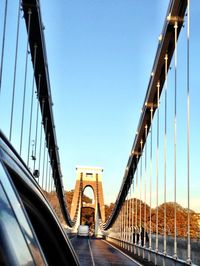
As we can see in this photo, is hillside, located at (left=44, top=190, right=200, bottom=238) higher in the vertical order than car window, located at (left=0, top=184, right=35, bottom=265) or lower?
higher

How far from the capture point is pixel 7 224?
114 cm

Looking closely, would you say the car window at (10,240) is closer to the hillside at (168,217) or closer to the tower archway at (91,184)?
the hillside at (168,217)

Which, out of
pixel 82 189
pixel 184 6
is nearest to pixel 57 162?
pixel 184 6

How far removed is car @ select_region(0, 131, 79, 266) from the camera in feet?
3.68

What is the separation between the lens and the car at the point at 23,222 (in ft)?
3.68

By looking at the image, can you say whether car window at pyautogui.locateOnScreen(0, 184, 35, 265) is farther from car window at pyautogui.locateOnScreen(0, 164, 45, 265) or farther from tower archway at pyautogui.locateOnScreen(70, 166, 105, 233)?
tower archway at pyautogui.locateOnScreen(70, 166, 105, 233)

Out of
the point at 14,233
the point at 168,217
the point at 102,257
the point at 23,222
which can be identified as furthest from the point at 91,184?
the point at 14,233

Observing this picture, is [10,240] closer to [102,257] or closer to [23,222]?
[23,222]

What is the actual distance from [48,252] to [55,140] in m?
A: 34.4

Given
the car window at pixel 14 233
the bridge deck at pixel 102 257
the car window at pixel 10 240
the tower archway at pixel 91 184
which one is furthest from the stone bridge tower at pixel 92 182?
the car window at pixel 10 240

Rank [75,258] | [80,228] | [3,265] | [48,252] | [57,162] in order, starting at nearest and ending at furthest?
1. [3,265]
2. [48,252]
3. [75,258]
4. [57,162]
5. [80,228]

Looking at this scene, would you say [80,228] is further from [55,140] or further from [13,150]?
[13,150]

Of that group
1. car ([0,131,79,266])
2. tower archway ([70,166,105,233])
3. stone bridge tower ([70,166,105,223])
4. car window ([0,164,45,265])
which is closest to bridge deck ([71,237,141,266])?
car ([0,131,79,266])

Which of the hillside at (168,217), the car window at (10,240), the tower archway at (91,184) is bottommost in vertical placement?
the car window at (10,240)
